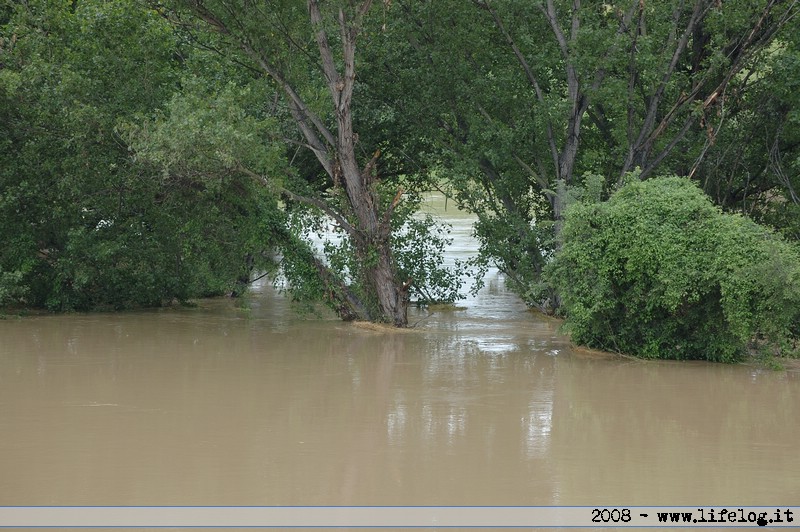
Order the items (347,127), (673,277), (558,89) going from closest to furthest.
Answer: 1. (673,277)
2. (347,127)
3. (558,89)

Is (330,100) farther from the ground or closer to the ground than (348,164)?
farther from the ground

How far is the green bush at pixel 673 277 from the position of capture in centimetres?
1329

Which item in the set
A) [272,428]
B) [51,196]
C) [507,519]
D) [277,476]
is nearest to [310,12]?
[51,196]

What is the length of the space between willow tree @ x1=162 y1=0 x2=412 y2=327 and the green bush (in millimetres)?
3787

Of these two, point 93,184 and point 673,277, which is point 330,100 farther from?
point 673,277

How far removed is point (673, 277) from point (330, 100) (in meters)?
7.60

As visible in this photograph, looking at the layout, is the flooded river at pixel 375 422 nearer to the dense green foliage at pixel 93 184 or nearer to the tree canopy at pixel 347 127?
the dense green foliage at pixel 93 184

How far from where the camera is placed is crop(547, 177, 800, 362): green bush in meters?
13.3

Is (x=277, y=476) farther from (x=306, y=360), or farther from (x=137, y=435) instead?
(x=306, y=360)

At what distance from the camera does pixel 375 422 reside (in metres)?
10.8

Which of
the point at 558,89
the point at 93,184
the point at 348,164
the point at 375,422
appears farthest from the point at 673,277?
the point at 93,184

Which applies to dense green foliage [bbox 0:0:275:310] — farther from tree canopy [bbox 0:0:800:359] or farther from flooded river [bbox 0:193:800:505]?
flooded river [bbox 0:193:800:505]

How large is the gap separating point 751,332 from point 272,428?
6.91 metres

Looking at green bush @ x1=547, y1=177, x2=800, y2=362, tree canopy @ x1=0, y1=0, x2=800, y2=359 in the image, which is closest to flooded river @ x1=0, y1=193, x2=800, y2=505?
green bush @ x1=547, y1=177, x2=800, y2=362
